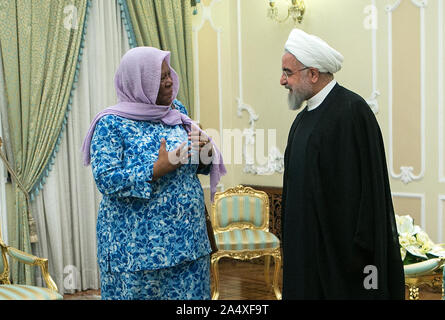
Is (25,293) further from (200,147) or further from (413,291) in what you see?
(413,291)

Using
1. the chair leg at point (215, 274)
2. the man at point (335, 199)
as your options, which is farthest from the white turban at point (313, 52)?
the chair leg at point (215, 274)

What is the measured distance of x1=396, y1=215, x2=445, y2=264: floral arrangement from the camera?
246 cm

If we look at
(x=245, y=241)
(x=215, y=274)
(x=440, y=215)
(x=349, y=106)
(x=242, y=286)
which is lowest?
(x=242, y=286)

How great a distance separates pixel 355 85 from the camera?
4.49m

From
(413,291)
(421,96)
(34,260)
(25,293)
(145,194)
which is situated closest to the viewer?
(145,194)

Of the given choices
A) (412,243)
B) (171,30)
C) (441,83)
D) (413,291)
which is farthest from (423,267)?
(171,30)

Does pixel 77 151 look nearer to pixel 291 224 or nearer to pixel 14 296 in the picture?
pixel 14 296

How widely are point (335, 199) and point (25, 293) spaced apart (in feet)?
5.52

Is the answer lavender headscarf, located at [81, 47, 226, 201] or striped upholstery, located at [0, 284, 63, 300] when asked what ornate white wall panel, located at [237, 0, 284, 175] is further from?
lavender headscarf, located at [81, 47, 226, 201]

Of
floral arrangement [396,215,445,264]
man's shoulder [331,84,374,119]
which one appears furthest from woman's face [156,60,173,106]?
floral arrangement [396,215,445,264]

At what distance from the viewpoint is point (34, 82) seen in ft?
13.0
